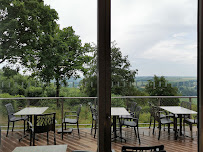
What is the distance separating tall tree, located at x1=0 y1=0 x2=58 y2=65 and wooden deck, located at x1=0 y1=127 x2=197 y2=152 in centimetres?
83

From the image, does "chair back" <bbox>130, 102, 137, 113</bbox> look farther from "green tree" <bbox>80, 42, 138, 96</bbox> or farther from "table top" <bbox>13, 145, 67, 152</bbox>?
"table top" <bbox>13, 145, 67, 152</bbox>

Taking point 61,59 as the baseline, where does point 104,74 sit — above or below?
below

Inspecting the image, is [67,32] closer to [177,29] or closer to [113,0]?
[113,0]

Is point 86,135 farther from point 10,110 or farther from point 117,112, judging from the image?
point 10,110

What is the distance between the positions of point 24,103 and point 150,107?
1.40 metres

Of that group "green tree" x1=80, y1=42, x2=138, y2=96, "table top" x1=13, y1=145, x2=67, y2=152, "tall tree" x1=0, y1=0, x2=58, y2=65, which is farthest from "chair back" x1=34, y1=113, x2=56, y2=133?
"tall tree" x1=0, y1=0, x2=58, y2=65

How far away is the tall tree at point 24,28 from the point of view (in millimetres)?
1737

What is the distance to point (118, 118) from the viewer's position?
186 centimetres

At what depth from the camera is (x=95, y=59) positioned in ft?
6.06

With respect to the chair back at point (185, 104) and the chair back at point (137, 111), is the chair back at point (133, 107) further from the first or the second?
the chair back at point (185, 104)

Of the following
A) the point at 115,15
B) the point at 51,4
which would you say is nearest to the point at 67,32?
the point at 51,4

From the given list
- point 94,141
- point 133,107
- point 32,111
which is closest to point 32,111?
point 32,111

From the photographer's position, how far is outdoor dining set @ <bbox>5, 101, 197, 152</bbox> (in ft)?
5.79

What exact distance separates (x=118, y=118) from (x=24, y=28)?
1.41 metres
